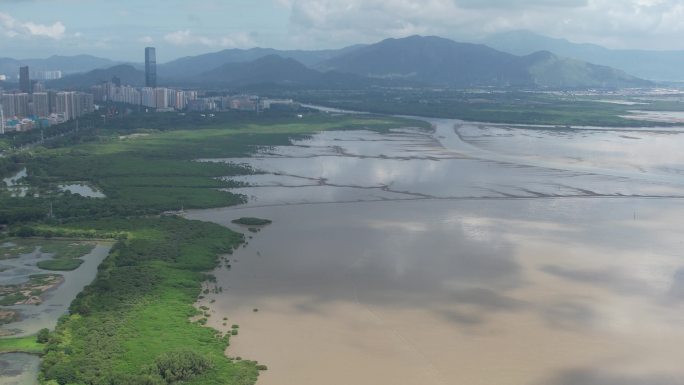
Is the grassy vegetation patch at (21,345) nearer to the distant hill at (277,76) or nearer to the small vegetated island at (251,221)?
the small vegetated island at (251,221)

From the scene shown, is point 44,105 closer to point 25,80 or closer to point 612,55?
point 25,80

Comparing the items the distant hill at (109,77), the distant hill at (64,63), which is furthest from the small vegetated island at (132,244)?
the distant hill at (64,63)

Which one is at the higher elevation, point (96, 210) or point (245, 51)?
point (245, 51)

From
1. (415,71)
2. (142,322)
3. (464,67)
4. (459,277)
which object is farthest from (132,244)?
(415,71)

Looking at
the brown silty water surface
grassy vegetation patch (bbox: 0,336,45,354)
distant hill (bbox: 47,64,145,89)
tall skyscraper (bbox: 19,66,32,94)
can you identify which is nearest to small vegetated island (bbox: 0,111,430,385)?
grassy vegetation patch (bbox: 0,336,45,354)

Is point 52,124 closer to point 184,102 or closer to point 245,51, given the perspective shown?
point 184,102

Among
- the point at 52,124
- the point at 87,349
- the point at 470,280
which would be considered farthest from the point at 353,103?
the point at 87,349
